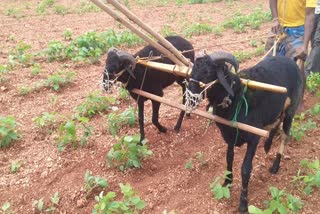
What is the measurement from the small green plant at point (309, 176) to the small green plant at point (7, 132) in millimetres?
4372

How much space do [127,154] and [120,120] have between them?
1252mm

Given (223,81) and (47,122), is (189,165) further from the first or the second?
(47,122)

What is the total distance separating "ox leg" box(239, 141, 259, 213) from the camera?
420 centimetres

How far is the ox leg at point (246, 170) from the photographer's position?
4.20m

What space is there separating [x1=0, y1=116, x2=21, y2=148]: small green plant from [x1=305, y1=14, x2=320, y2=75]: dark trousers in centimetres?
567

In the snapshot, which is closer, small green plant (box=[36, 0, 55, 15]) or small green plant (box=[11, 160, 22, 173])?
small green plant (box=[11, 160, 22, 173])

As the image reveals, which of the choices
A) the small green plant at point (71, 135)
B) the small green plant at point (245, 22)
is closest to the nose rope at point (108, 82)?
the small green plant at point (71, 135)

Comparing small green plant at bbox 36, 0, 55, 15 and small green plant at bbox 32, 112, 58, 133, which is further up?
small green plant at bbox 36, 0, 55, 15

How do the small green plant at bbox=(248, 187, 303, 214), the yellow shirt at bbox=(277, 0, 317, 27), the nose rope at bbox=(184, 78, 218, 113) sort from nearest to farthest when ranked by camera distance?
1. the nose rope at bbox=(184, 78, 218, 113)
2. the small green plant at bbox=(248, 187, 303, 214)
3. the yellow shirt at bbox=(277, 0, 317, 27)

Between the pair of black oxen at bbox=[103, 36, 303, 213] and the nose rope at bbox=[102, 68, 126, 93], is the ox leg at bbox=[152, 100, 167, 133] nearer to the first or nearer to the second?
the pair of black oxen at bbox=[103, 36, 303, 213]

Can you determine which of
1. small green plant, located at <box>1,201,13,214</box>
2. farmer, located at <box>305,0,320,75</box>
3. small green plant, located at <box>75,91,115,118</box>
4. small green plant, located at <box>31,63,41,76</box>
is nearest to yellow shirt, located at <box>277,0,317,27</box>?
farmer, located at <box>305,0,320,75</box>

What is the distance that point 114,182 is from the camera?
5.01 meters

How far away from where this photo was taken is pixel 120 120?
20.7ft

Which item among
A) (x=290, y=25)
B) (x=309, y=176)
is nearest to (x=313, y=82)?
(x=290, y=25)
